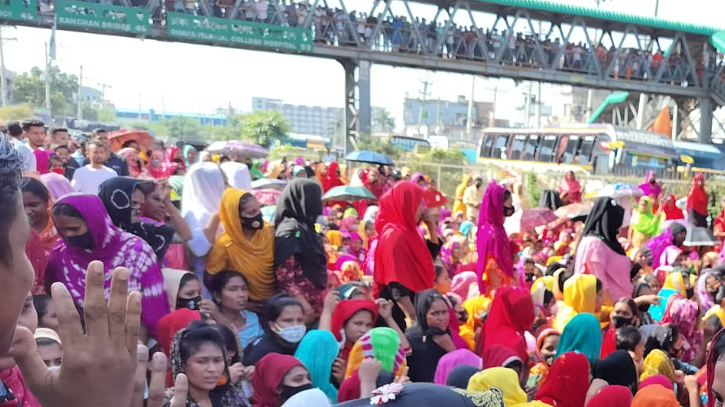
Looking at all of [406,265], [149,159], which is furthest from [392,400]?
[149,159]

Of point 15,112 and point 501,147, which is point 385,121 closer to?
point 15,112

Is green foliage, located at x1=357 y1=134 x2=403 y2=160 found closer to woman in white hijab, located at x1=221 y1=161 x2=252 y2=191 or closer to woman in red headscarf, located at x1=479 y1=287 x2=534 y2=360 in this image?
woman in white hijab, located at x1=221 y1=161 x2=252 y2=191

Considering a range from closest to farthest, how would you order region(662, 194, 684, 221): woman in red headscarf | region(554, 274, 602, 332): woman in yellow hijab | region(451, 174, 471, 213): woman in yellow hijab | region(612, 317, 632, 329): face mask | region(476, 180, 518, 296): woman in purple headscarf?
region(612, 317, 632, 329): face mask < region(554, 274, 602, 332): woman in yellow hijab < region(476, 180, 518, 296): woman in purple headscarf < region(662, 194, 684, 221): woman in red headscarf < region(451, 174, 471, 213): woman in yellow hijab

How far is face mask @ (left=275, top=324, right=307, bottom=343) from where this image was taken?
4.08 metres

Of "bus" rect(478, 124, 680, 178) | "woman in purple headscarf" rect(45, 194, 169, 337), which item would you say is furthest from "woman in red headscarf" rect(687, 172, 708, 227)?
"woman in purple headscarf" rect(45, 194, 169, 337)

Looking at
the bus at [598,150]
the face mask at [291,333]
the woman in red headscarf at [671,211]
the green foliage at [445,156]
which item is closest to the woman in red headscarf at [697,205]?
the woman in red headscarf at [671,211]

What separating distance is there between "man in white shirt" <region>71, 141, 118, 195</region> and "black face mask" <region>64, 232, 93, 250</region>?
2291mm

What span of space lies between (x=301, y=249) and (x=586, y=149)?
19660 mm

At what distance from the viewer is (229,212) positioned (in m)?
4.66

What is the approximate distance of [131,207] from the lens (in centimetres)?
414

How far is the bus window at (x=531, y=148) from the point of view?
25.7m

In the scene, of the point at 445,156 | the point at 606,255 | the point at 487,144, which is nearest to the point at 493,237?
the point at 606,255

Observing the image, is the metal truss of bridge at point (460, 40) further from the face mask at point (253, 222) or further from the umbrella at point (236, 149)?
the face mask at point (253, 222)

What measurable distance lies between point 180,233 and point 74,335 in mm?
3386
